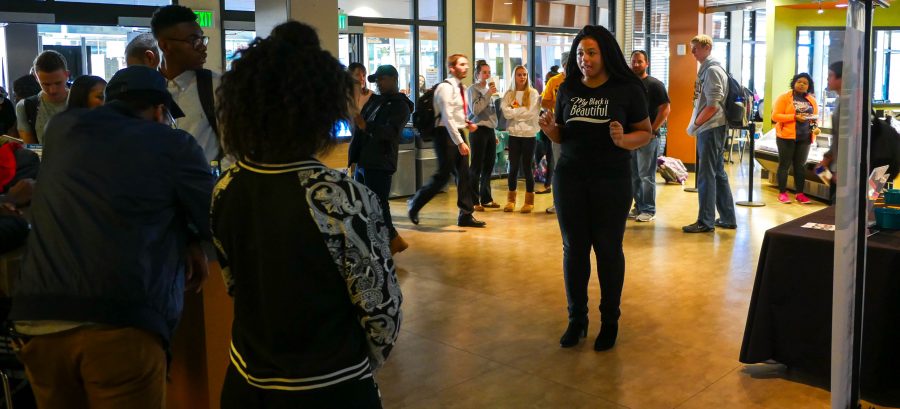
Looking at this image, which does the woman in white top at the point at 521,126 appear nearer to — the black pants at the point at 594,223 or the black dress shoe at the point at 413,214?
the black dress shoe at the point at 413,214

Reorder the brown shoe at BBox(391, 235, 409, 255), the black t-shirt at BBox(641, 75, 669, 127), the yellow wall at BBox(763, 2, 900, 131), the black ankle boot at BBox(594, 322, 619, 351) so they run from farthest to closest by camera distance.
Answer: the yellow wall at BBox(763, 2, 900, 131)
the black t-shirt at BBox(641, 75, 669, 127)
the brown shoe at BBox(391, 235, 409, 255)
the black ankle boot at BBox(594, 322, 619, 351)

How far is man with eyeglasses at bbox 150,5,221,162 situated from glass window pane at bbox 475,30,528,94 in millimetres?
8465

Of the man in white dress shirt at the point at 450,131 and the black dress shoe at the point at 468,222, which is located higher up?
the man in white dress shirt at the point at 450,131

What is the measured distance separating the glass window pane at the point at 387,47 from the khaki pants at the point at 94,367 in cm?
868

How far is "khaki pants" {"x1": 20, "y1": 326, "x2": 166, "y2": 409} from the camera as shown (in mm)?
1856

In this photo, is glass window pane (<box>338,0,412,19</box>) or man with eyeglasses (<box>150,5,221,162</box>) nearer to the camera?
man with eyeglasses (<box>150,5,221,162</box>)

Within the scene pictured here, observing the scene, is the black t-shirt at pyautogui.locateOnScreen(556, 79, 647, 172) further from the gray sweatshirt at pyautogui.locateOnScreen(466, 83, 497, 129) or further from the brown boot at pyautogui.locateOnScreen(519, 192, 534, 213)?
the brown boot at pyautogui.locateOnScreen(519, 192, 534, 213)

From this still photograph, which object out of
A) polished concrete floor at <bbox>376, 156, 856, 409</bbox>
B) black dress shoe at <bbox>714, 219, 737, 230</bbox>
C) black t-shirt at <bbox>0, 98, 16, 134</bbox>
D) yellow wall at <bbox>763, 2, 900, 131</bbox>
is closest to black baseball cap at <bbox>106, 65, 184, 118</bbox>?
polished concrete floor at <bbox>376, 156, 856, 409</bbox>

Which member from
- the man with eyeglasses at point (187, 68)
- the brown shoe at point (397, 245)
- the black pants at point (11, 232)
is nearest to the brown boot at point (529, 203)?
the brown shoe at point (397, 245)

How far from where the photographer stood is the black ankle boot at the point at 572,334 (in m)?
4.00

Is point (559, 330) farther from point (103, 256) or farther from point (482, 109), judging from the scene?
point (482, 109)

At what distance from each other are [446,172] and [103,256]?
5.42 metres

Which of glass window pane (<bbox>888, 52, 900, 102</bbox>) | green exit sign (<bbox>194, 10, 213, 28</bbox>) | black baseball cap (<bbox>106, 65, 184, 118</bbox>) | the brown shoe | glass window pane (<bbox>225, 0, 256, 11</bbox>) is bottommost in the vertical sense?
the brown shoe

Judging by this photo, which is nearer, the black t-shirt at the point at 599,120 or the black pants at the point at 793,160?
the black t-shirt at the point at 599,120
